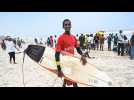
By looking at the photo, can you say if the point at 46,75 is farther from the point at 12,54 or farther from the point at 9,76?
the point at 12,54

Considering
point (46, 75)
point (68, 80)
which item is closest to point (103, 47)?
point (46, 75)

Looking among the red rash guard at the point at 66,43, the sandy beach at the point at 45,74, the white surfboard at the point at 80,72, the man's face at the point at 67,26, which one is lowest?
the sandy beach at the point at 45,74

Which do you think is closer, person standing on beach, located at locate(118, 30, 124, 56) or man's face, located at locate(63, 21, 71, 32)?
man's face, located at locate(63, 21, 71, 32)

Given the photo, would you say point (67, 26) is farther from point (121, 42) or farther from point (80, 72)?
point (121, 42)

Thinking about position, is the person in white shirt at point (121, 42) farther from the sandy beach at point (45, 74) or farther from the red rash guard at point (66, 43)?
the red rash guard at point (66, 43)

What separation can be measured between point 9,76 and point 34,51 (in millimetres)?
1114

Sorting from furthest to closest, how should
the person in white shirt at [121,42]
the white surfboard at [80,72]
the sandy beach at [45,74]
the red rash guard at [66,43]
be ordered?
the person in white shirt at [121,42], the sandy beach at [45,74], the white surfboard at [80,72], the red rash guard at [66,43]

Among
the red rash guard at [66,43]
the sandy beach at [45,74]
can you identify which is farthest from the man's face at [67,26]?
the sandy beach at [45,74]

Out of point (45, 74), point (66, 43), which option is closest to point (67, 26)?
point (66, 43)

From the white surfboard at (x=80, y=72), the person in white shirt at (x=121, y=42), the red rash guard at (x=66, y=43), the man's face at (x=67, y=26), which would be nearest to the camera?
the red rash guard at (x=66, y=43)

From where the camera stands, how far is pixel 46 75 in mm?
7137

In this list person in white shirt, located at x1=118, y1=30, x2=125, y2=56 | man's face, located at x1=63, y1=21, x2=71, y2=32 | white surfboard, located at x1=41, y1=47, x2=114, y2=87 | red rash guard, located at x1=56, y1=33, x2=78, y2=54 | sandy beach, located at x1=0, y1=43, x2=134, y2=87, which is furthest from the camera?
person in white shirt, located at x1=118, y1=30, x2=125, y2=56

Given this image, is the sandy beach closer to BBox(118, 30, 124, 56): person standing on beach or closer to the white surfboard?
BBox(118, 30, 124, 56): person standing on beach

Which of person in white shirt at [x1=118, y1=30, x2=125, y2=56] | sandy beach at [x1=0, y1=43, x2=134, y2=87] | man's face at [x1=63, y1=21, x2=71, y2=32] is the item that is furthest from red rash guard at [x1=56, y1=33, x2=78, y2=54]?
person in white shirt at [x1=118, y1=30, x2=125, y2=56]
